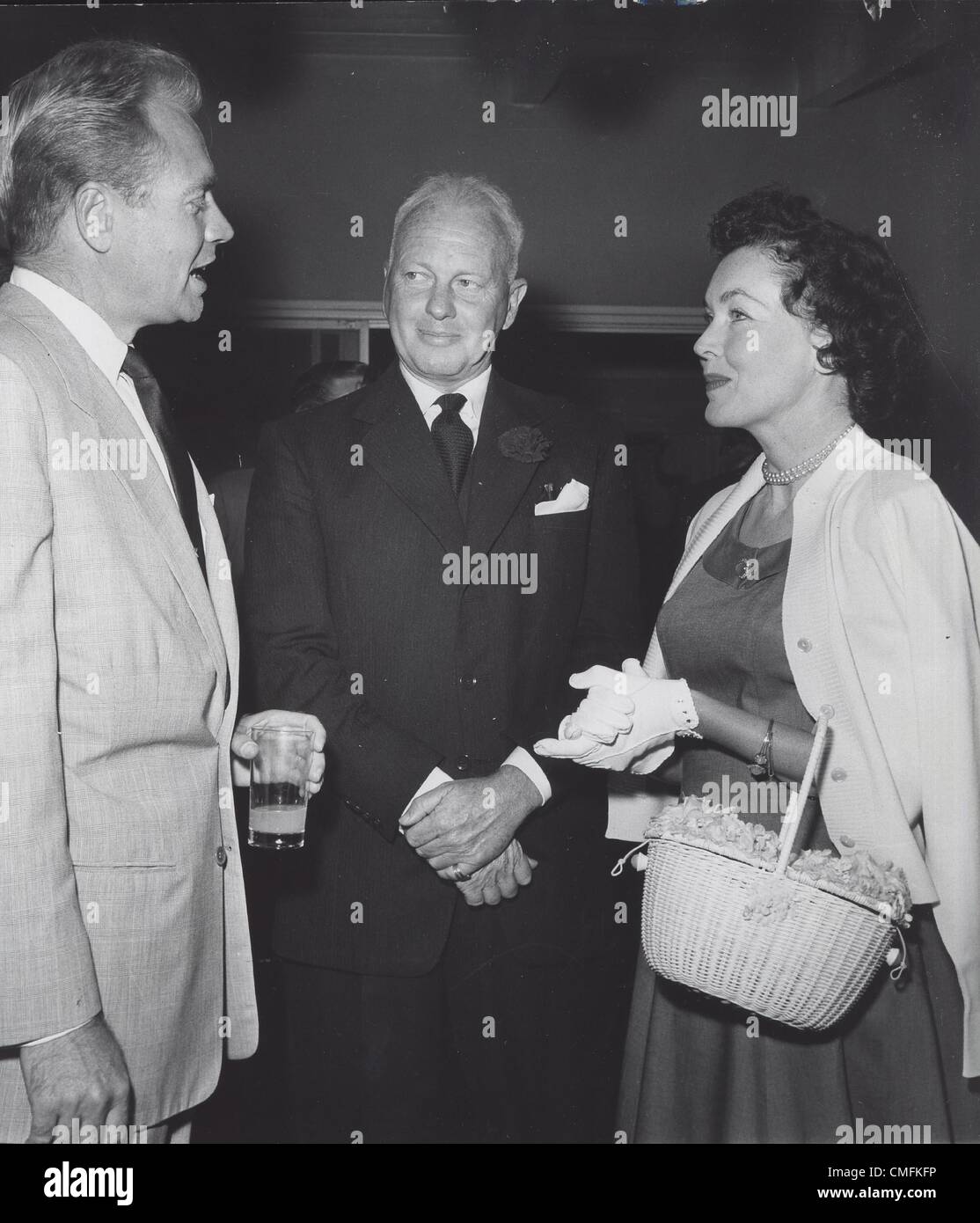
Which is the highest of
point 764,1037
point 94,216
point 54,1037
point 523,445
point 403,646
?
point 94,216

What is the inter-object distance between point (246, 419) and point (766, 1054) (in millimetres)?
2052

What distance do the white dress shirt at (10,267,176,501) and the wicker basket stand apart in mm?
895

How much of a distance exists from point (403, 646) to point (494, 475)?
367mm

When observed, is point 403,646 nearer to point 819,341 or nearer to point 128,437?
point 128,437

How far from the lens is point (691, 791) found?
186cm

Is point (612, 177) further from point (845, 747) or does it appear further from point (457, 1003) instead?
point (457, 1003)

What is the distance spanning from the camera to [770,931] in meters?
1.35

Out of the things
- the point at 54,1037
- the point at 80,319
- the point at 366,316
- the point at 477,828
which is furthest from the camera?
the point at 366,316

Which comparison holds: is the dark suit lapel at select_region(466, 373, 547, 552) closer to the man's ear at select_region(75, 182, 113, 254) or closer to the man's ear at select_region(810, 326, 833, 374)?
the man's ear at select_region(810, 326, 833, 374)

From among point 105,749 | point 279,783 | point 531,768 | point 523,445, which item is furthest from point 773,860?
point 523,445

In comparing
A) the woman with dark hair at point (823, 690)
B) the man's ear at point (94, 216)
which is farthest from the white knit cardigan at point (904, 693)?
the man's ear at point (94, 216)

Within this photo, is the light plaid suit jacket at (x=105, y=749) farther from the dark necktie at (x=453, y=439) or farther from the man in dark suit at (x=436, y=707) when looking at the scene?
the dark necktie at (x=453, y=439)

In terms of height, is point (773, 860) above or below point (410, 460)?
below
